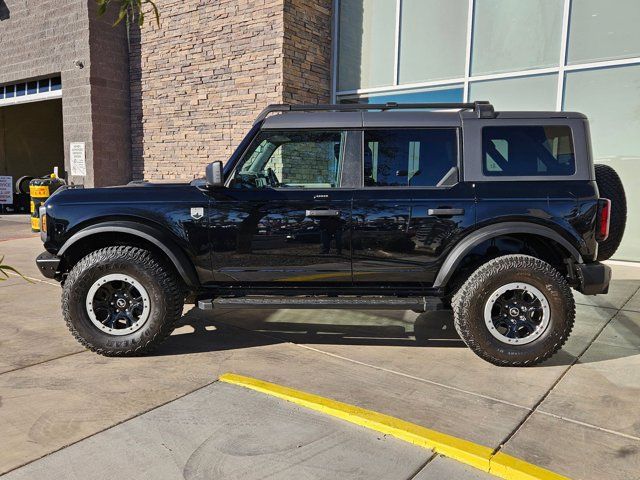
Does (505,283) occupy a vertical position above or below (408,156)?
below

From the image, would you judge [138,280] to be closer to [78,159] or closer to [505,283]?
[505,283]

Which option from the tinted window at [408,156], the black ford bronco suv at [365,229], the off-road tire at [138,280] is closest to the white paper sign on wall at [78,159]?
the black ford bronco suv at [365,229]

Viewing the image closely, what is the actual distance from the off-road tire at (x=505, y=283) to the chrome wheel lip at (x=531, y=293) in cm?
2

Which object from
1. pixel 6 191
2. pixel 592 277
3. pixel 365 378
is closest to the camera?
pixel 365 378

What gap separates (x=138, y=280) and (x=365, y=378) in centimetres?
195

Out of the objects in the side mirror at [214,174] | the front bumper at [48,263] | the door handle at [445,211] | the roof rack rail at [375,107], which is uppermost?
the roof rack rail at [375,107]

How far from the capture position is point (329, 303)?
397 centimetres

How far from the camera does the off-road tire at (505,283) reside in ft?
12.5

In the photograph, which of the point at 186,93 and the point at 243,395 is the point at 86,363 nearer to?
the point at 243,395

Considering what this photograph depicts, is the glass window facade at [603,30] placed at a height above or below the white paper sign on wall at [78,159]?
above

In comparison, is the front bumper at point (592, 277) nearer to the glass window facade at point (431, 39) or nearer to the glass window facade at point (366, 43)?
the glass window facade at point (431, 39)

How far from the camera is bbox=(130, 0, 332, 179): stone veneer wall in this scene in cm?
994

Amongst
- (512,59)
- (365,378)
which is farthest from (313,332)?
(512,59)

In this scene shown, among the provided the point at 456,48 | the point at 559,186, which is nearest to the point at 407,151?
the point at 559,186
